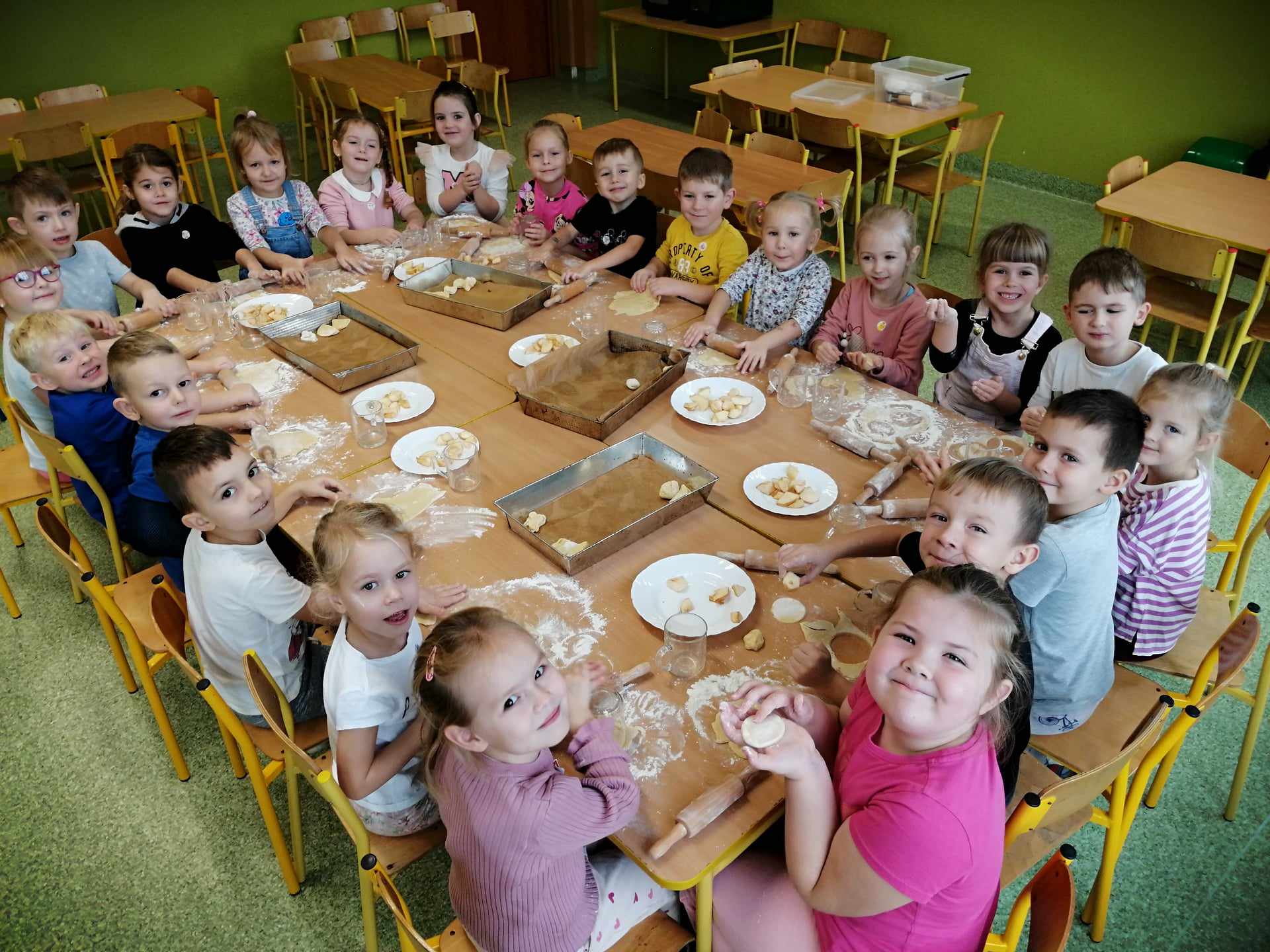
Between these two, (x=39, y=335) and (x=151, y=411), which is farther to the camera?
(x=39, y=335)

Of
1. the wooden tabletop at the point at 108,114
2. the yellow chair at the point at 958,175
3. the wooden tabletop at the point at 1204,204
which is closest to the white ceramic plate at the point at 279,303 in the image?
the wooden tabletop at the point at 108,114

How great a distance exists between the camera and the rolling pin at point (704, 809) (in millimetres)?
1344

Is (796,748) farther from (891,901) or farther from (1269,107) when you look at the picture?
(1269,107)

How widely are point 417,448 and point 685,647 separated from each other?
106 centimetres

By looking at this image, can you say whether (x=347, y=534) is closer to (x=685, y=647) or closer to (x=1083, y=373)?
(x=685, y=647)

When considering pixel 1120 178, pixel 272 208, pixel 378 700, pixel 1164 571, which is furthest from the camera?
pixel 1120 178

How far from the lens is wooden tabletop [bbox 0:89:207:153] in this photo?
5.30 meters

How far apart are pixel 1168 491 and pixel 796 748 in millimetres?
1358

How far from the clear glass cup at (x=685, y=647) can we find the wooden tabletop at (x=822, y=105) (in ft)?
13.1

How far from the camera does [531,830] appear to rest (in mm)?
1354

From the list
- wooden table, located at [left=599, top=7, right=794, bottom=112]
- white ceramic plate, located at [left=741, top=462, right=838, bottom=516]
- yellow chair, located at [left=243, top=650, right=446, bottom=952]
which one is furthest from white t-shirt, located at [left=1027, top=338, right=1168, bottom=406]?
wooden table, located at [left=599, top=7, right=794, bottom=112]

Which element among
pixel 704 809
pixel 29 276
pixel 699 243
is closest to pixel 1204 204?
pixel 699 243

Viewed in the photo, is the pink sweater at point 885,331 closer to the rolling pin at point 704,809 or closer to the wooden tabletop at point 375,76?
the rolling pin at point 704,809

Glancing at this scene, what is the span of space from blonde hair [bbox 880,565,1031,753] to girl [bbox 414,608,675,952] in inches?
22.8
